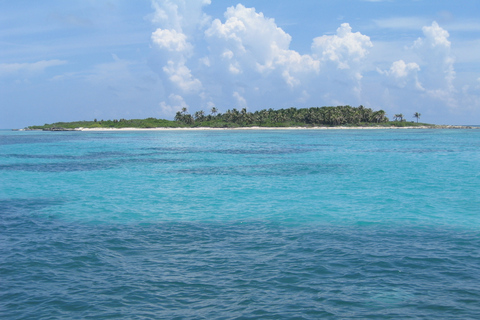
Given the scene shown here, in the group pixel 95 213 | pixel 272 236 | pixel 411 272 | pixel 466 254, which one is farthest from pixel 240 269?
pixel 95 213

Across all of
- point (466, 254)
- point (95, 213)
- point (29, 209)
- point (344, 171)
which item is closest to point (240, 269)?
point (466, 254)

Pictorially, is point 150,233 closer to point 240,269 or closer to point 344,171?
point 240,269

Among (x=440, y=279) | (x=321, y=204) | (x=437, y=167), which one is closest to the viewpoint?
(x=440, y=279)

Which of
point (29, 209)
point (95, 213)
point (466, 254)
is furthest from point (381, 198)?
point (29, 209)

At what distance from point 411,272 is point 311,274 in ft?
9.90

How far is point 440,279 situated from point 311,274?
143 inches

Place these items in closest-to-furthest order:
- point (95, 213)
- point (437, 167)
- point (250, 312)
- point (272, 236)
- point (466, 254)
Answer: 1. point (250, 312)
2. point (466, 254)
3. point (272, 236)
4. point (95, 213)
5. point (437, 167)

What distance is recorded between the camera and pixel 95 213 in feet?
67.8

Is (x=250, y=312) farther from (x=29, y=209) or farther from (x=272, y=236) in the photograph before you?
(x=29, y=209)

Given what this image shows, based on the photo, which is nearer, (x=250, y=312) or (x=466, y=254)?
(x=250, y=312)

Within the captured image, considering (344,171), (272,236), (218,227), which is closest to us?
(272,236)

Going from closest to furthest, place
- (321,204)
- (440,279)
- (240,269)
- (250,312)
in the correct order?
(250,312) → (440,279) → (240,269) → (321,204)

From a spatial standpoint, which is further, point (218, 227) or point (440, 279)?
point (218, 227)

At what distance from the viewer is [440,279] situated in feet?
36.8
